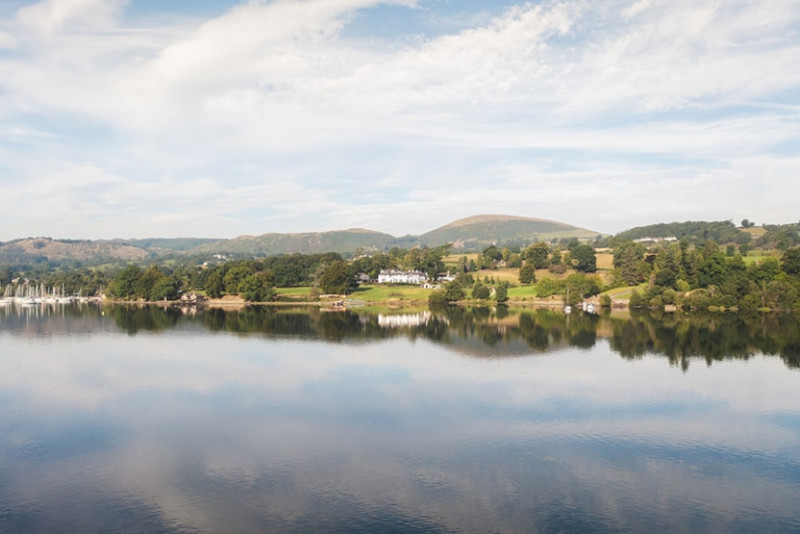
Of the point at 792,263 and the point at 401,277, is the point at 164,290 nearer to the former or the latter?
the point at 401,277

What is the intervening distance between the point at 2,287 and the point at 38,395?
134 metres

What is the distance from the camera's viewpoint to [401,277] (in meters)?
129

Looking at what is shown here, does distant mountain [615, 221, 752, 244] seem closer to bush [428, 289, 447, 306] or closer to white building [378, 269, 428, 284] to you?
white building [378, 269, 428, 284]

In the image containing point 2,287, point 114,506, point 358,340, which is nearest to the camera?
point 114,506

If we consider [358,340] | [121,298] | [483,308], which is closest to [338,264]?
[483,308]

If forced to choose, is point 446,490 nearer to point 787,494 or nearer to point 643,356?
point 787,494

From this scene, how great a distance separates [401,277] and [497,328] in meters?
66.0

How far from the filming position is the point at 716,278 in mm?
86188

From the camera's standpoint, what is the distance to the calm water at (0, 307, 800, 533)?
1833cm

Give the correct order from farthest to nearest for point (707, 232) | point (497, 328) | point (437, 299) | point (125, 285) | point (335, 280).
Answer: point (707, 232), point (125, 285), point (335, 280), point (437, 299), point (497, 328)

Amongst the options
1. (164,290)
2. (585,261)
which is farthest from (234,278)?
(585,261)

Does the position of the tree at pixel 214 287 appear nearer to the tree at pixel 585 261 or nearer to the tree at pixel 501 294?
the tree at pixel 501 294

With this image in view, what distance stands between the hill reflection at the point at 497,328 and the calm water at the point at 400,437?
95cm

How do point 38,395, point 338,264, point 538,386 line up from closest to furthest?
point 38,395, point 538,386, point 338,264
